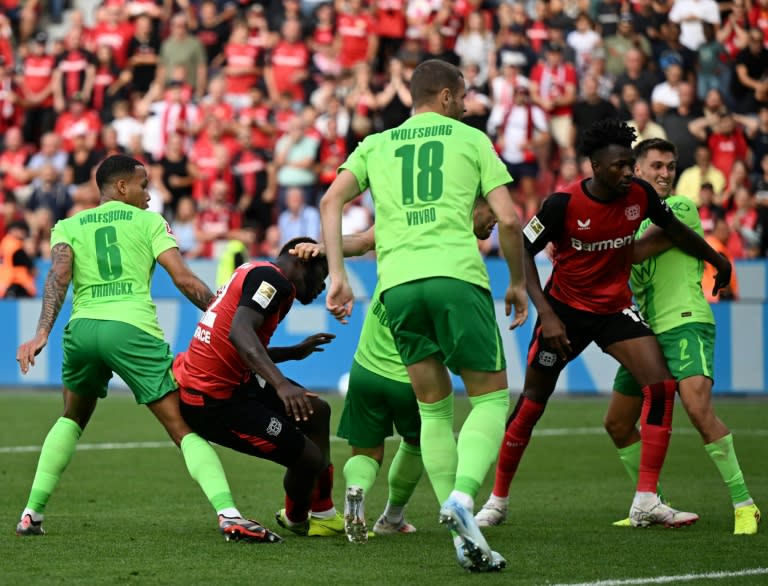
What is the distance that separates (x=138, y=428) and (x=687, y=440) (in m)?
5.75

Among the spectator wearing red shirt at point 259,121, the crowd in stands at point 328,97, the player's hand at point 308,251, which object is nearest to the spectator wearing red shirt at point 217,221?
the crowd in stands at point 328,97

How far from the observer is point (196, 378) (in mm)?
7648

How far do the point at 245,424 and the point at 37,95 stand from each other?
60.6 feet

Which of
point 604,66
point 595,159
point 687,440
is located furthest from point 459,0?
point 595,159

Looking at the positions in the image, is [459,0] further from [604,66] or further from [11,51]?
[11,51]

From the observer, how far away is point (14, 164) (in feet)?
78.0

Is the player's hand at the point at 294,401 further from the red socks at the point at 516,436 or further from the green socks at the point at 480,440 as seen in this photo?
the red socks at the point at 516,436

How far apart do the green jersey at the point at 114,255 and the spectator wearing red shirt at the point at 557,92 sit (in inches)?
517

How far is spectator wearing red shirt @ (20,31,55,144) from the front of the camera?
24.8 metres

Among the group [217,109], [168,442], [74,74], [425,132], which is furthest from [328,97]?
[425,132]

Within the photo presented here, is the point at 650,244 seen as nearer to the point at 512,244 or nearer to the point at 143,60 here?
the point at 512,244

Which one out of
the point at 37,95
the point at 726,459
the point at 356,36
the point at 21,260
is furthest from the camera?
the point at 37,95

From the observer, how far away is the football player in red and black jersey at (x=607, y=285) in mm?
8312

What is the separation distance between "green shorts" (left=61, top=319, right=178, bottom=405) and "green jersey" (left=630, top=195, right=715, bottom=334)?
3032 millimetres
